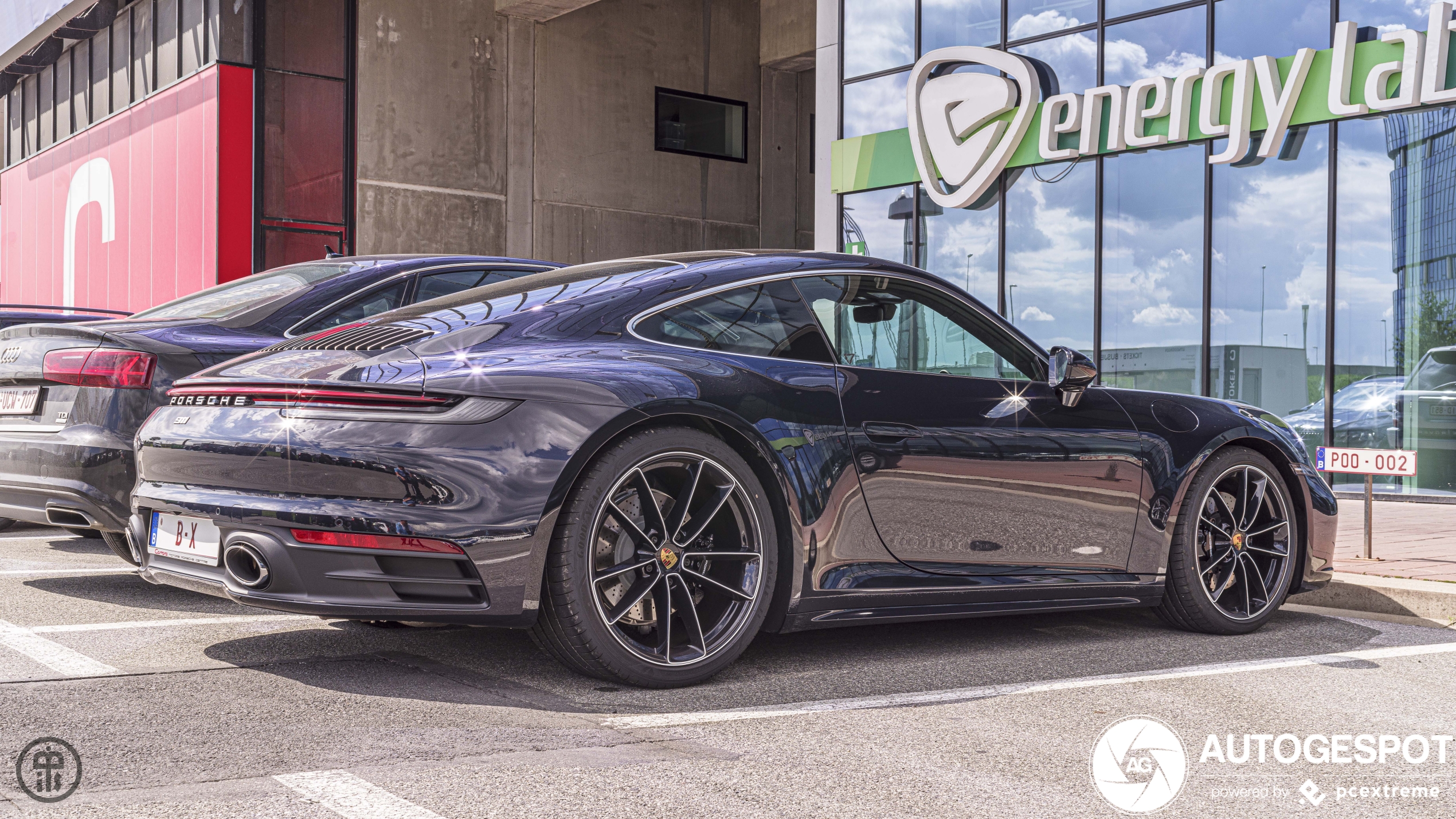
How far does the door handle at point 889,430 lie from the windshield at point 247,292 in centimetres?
285

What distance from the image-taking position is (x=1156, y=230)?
14078 mm

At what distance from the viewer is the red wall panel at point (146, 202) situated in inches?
822

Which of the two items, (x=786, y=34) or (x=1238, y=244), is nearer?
(x=1238, y=244)

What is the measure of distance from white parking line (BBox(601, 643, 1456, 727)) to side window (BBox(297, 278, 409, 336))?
9.14 ft

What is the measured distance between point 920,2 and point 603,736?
14.7 metres

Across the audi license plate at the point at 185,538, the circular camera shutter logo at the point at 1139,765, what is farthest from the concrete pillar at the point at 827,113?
the circular camera shutter logo at the point at 1139,765

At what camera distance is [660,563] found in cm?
372

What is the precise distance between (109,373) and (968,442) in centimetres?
324

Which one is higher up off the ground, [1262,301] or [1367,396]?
[1262,301]

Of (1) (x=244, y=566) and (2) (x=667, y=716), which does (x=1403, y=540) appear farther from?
(1) (x=244, y=566)

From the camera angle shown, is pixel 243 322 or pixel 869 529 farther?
pixel 243 322

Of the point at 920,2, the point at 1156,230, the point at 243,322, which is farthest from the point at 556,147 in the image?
the point at 243,322

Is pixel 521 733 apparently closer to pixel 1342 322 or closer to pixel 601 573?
pixel 601 573

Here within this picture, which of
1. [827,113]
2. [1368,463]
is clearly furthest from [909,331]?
[827,113]
